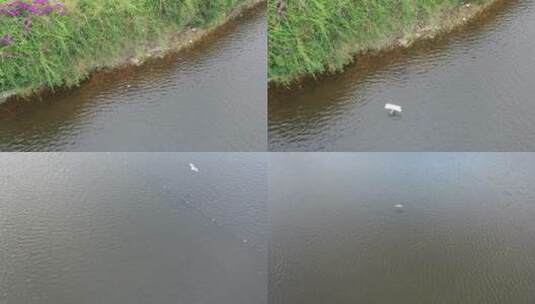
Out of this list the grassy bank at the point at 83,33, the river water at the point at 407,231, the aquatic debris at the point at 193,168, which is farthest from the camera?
the aquatic debris at the point at 193,168

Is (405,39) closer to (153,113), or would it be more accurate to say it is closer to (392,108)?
(392,108)

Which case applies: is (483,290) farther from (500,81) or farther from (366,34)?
(366,34)

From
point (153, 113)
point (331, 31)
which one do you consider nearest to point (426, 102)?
point (331, 31)

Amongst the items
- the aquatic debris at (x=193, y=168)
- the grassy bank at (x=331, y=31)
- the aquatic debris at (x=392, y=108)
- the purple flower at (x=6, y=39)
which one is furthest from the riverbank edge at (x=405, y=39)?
the purple flower at (x=6, y=39)

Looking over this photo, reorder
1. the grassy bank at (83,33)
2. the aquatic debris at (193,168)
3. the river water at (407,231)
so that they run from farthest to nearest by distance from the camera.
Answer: the aquatic debris at (193,168)
the grassy bank at (83,33)
the river water at (407,231)

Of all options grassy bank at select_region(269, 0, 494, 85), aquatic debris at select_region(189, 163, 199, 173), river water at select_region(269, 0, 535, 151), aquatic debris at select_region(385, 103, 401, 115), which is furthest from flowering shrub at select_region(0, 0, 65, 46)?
aquatic debris at select_region(385, 103, 401, 115)

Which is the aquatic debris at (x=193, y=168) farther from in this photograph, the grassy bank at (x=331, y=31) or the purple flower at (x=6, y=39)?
the purple flower at (x=6, y=39)
